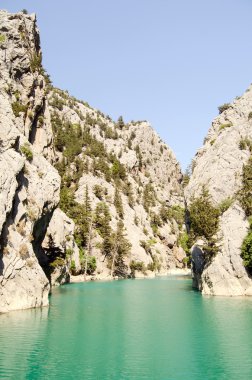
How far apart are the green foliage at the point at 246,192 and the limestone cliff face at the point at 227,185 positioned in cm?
89

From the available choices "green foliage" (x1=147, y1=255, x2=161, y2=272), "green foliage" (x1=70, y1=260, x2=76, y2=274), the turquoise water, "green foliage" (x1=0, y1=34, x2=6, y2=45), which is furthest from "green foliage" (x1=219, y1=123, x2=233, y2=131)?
"green foliage" (x1=147, y1=255, x2=161, y2=272)

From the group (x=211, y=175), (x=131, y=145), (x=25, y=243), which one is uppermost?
(x=131, y=145)

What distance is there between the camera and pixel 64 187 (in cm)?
12412

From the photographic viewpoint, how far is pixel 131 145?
596 ft

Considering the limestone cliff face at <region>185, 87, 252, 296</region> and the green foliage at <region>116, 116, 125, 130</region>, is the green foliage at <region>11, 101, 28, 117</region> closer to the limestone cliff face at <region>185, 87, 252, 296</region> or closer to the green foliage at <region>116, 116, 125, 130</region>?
the limestone cliff face at <region>185, 87, 252, 296</region>

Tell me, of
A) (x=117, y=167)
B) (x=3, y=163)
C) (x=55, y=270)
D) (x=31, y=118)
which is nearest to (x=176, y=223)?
(x=117, y=167)

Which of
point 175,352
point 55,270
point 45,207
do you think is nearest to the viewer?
point 175,352

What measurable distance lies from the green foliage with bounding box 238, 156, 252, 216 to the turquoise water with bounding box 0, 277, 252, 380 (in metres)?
17.5

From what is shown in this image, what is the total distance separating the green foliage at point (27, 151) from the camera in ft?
175

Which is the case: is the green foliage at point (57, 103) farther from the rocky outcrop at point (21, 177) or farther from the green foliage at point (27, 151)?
the green foliage at point (27, 151)

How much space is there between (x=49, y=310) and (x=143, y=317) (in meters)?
10.8

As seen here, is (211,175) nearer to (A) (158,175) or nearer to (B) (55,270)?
(B) (55,270)

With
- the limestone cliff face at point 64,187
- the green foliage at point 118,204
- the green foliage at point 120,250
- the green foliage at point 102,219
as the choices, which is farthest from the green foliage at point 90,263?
the green foliage at point 118,204

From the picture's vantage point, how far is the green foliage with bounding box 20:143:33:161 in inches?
2096
